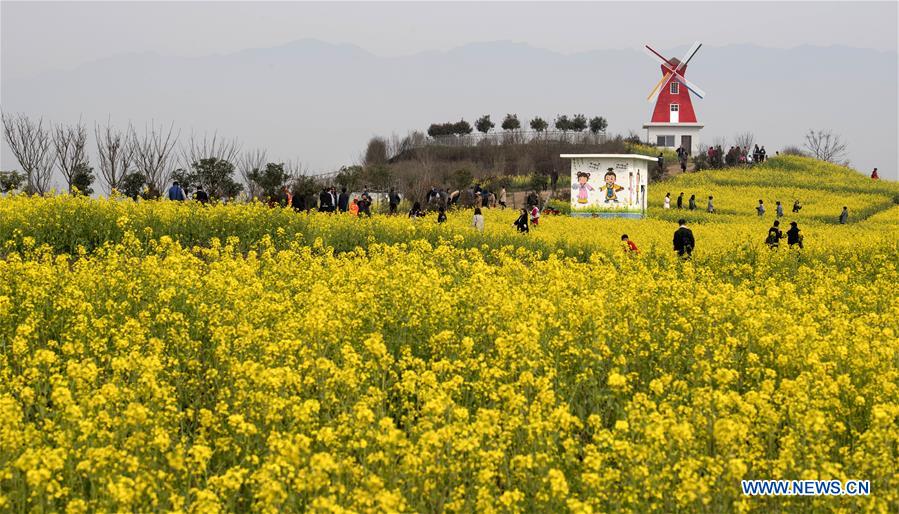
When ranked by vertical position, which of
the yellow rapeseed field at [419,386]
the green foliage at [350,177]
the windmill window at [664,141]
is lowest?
the yellow rapeseed field at [419,386]

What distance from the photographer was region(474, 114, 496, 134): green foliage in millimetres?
86375

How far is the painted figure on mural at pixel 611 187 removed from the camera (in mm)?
38656

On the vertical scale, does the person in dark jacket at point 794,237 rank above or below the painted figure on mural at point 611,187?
below

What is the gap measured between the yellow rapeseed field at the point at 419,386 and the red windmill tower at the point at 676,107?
60151 mm

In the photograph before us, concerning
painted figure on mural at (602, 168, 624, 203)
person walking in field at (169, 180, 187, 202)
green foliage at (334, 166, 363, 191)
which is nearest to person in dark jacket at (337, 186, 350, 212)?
person walking in field at (169, 180, 187, 202)

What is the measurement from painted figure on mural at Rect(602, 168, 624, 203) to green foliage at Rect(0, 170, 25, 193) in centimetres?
2773

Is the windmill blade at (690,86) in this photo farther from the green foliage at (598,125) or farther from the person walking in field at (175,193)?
the person walking in field at (175,193)

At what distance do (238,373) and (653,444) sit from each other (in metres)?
4.41

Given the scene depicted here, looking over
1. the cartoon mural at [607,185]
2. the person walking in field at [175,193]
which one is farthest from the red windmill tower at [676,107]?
the person walking in field at [175,193]

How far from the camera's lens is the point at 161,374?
1028 cm

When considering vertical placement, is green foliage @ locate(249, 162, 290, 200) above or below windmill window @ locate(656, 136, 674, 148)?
below

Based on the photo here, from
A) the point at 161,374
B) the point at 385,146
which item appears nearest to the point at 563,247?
the point at 161,374

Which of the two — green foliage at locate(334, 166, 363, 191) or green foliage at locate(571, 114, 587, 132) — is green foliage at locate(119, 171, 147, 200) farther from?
green foliage at locate(571, 114, 587, 132)

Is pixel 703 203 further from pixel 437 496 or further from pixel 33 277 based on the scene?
pixel 437 496
